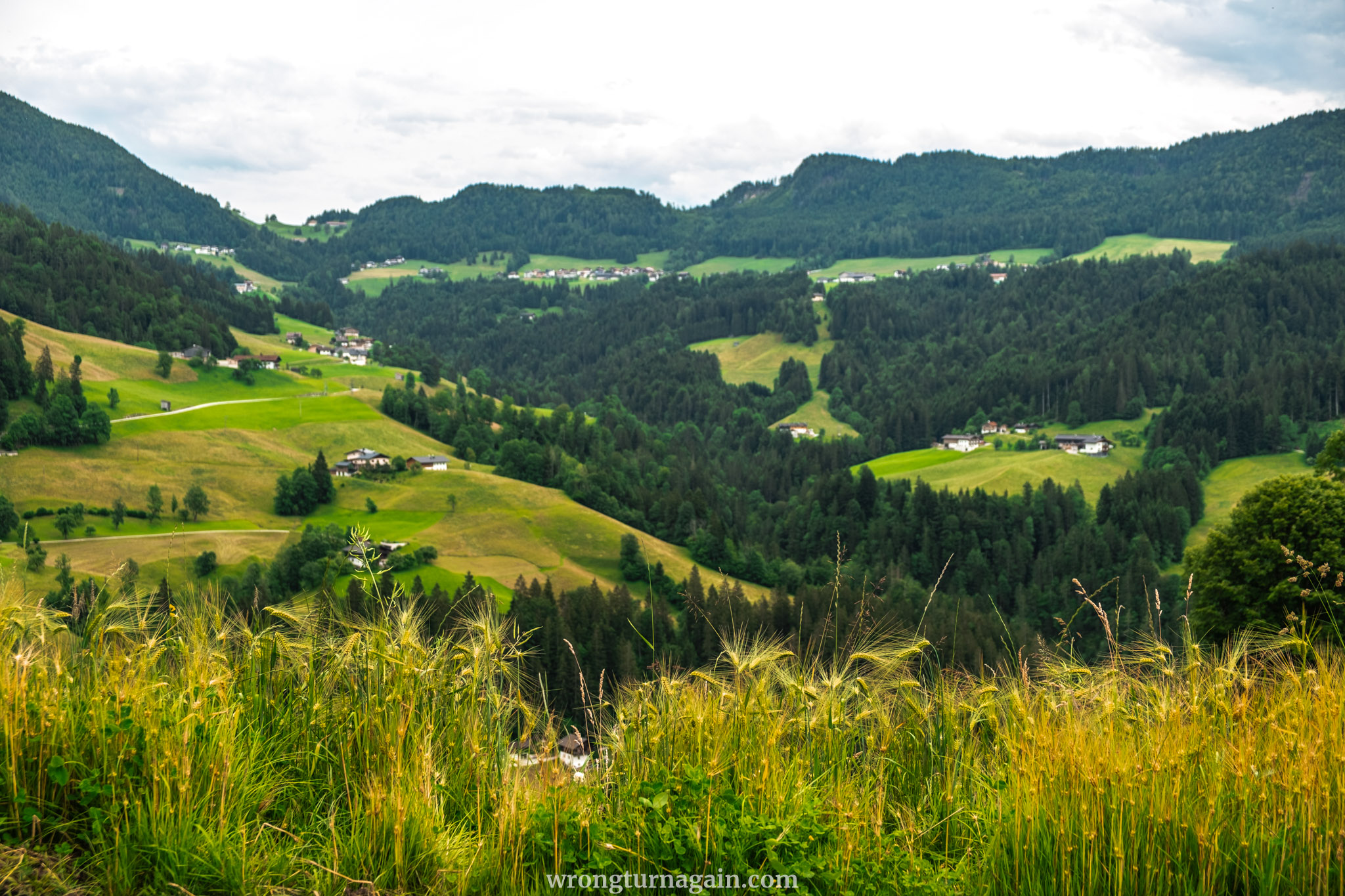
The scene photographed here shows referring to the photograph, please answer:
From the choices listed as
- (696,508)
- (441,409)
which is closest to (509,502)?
(696,508)

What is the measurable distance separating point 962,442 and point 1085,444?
24.2 metres

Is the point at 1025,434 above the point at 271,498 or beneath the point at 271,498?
beneath

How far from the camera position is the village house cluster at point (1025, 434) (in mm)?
148125

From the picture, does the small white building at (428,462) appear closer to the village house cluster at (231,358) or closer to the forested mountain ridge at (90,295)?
the village house cluster at (231,358)

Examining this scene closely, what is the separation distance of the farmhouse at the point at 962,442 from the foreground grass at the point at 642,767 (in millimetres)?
166966

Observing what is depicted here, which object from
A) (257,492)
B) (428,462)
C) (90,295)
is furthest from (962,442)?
(90,295)

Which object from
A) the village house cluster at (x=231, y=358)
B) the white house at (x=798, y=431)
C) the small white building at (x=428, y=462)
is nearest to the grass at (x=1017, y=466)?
the white house at (x=798, y=431)

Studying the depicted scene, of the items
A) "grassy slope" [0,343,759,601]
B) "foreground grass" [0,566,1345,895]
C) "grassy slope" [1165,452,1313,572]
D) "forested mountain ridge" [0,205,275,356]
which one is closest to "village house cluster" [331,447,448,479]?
"grassy slope" [0,343,759,601]

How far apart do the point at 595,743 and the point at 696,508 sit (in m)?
117

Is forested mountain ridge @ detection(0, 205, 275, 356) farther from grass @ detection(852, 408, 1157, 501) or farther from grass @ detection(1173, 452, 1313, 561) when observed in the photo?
grass @ detection(1173, 452, 1313, 561)

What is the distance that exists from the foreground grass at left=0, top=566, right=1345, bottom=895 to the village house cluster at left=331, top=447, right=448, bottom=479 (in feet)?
353

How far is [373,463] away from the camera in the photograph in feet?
371

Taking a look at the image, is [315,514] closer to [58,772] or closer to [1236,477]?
[58,772]

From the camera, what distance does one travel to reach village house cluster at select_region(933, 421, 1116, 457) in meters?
148
